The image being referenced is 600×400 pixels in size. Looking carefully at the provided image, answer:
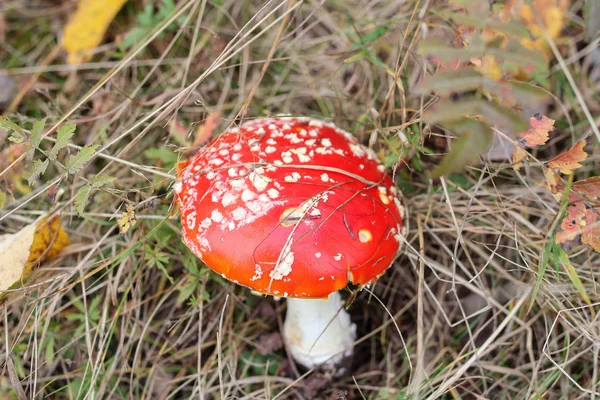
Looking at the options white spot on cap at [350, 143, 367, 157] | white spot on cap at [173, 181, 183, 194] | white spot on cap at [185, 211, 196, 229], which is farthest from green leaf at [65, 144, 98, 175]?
white spot on cap at [350, 143, 367, 157]

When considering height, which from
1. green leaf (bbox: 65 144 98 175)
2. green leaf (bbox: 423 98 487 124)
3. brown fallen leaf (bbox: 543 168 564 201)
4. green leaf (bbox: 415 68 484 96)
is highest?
green leaf (bbox: 415 68 484 96)

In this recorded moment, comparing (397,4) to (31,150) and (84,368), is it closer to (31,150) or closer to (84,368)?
(31,150)

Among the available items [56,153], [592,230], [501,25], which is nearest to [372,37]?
[501,25]

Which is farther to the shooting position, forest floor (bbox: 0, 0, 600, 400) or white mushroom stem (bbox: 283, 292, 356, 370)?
white mushroom stem (bbox: 283, 292, 356, 370)

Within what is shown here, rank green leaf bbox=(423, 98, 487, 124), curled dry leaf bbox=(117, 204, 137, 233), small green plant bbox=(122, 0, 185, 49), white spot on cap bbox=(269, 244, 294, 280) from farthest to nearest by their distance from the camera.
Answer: small green plant bbox=(122, 0, 185, 49), curled dry leaf bbox=(117, 204, 137, 233), white spot on cap bbox=(269, 244, 294, 280), green leaf bbox=(423, 98, 487, 124)

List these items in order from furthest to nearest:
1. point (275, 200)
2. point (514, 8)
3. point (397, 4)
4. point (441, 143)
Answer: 1. point (397, 4)
2. point (441, 143)
3. point (514, 8)
4. point (275, 200)

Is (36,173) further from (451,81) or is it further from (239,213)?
(451,81)

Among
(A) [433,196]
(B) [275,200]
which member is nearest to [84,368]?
(B) [275,200]

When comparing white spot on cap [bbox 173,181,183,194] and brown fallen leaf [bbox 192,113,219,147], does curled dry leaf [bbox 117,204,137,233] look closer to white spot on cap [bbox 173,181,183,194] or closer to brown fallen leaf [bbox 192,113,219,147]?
white spot on cap [bbox 173,181,183,194]
